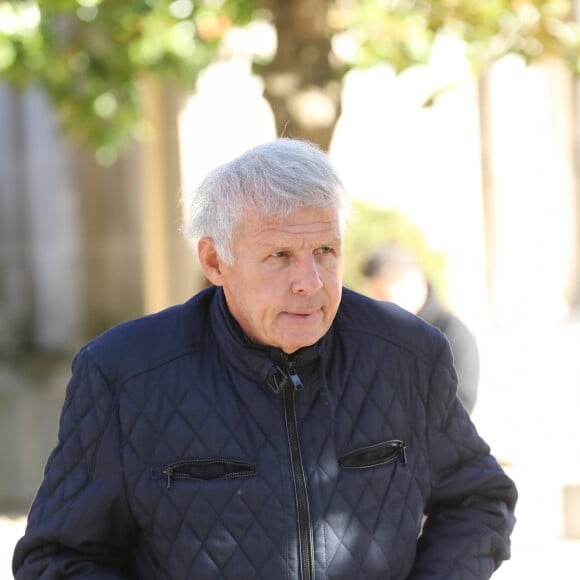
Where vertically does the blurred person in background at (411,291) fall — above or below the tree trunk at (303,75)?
below

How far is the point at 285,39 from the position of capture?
5.70m

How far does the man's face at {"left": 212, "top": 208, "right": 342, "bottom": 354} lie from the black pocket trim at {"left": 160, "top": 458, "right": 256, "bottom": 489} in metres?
0.24

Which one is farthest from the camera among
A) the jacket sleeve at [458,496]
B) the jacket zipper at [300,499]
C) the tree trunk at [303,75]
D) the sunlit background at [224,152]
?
the sunlit background at [224,152]

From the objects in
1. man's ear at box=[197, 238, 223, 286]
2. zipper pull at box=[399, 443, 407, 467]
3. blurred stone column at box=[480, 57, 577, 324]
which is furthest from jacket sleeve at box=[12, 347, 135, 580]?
blurred stone column at box=[480, 57, 577, 324]

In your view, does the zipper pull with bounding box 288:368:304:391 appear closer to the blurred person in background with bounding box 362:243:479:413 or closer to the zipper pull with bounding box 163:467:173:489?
the zipper pull with bounding box 163:467:173:489

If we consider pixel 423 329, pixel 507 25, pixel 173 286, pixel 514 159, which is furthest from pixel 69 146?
pixel 423 329

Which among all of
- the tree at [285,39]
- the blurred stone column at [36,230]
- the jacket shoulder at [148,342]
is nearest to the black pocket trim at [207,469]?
the jacket shoulder at [148,342]

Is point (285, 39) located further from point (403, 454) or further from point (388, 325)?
point (403, 454)

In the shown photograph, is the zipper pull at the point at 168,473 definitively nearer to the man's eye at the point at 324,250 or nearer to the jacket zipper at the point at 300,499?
the jacket zipper at the point at 300,499

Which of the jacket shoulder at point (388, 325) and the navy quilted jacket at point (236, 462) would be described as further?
the jacket shoulder at point (388, 325)

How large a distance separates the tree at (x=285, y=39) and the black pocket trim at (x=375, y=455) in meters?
2.91

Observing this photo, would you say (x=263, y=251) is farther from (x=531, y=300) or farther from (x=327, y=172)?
(x=531, y=300)

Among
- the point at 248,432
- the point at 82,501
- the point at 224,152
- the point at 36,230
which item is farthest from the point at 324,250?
the point at 36,230

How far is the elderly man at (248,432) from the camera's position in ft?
7.47
